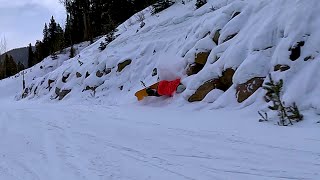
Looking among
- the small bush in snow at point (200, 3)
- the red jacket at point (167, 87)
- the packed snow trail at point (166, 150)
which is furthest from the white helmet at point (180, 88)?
the small bush in snow at point (200, 3)

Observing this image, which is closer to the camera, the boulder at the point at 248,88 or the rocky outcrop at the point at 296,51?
the rocky outcrop at the point at 296,51

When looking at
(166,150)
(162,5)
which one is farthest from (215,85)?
(162,5)

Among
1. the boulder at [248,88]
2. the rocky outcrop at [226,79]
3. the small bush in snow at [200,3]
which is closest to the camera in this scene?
the boulder at [248,88]

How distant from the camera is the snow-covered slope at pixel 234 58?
650cm

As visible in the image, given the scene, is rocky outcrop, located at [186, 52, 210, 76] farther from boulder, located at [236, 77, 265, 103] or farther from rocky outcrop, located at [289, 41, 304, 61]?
rocky outcrop, located at [289, 41, 304, 61]

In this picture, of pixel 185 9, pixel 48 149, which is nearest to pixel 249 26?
pixel 48 149

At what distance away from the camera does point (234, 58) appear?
7918mm

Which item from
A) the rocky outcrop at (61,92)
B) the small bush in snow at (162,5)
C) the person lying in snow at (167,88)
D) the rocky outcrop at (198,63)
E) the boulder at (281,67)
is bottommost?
the rocky outcrop at (61,92)

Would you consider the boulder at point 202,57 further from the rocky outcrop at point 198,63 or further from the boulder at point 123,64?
the boulder at point 123,64

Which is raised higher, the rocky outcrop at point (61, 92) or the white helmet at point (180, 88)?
the white helmet at point (180, 88)

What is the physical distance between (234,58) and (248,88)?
1.01m

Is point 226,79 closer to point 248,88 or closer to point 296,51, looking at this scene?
point 248,88

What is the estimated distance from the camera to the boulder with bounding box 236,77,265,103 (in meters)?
7.04

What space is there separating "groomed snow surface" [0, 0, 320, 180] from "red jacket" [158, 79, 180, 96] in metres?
0.17
